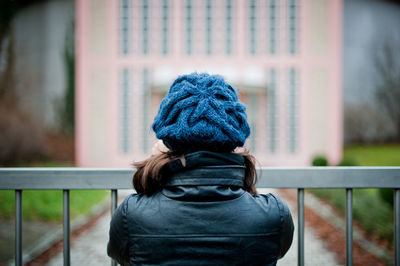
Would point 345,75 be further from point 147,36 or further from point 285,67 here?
point 147,36

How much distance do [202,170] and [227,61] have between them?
10.1 metres

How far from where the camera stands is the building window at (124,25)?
10953mm

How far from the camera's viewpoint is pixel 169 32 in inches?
430

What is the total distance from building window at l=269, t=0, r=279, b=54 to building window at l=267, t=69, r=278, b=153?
0.77 meters

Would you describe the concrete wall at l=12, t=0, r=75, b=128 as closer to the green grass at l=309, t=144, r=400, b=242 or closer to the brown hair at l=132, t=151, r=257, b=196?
the green grass at l=309, t=144, r=400, b=242

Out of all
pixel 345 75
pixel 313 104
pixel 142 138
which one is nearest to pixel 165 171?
pixel 142 138

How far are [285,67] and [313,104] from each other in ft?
5.15

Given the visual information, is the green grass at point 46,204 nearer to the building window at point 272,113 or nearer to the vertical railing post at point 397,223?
the vertical railing post at point 397,223

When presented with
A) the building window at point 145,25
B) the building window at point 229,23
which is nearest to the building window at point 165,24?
the building window at point 145,25

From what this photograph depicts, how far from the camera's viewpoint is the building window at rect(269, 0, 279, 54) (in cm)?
1086

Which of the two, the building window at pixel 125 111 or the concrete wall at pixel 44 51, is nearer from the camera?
the building window at pixel 125 111

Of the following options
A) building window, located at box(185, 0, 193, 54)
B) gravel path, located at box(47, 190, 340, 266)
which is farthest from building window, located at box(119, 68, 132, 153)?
gravel path, located at box(47, 190, 340, 266)

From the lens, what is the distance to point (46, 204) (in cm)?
614

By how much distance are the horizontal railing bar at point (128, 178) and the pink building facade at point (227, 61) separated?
943 centimetres
